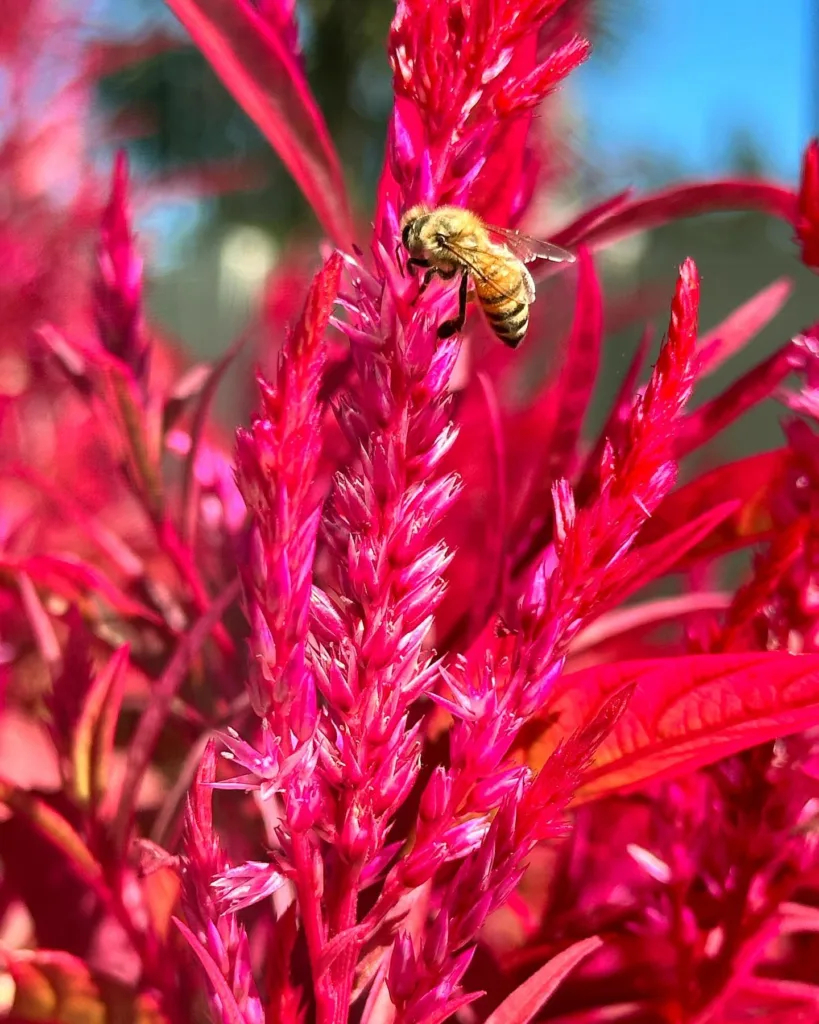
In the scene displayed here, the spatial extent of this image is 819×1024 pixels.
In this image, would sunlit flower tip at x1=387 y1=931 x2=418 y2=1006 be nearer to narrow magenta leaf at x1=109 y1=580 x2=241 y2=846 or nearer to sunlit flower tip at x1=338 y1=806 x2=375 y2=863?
sunlit flower tip at x1=338 y1=806 x2=375 y2=863

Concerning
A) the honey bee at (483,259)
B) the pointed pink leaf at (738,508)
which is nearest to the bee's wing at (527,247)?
the honey bee at (483,259)

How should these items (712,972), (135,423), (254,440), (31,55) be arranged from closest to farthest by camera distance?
(254,440) → (712,972) → (135,423) → (31,55)

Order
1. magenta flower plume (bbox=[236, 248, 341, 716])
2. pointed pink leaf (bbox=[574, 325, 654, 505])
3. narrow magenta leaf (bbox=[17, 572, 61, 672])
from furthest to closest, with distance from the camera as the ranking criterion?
narrow magenta leaf (bbox=[17, 572, 61, 672])
pointed pink leaf (bbox=[574, 325, 654, 505])
magenta flower plume (bbox=[236, 248, 341, 716])

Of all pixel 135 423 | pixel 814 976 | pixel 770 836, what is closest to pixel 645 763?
pixel 770 836

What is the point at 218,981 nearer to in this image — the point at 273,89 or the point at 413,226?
the point at 413,226

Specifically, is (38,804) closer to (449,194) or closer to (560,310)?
(449,194)

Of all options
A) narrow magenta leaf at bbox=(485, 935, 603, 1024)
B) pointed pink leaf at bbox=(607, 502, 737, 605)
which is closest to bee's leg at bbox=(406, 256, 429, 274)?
pointed pink leaf at bbox=(607, 502, 737, 605)

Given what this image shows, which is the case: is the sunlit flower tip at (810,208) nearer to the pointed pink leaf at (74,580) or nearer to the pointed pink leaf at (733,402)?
the pointed pink leaf at (733,402)
